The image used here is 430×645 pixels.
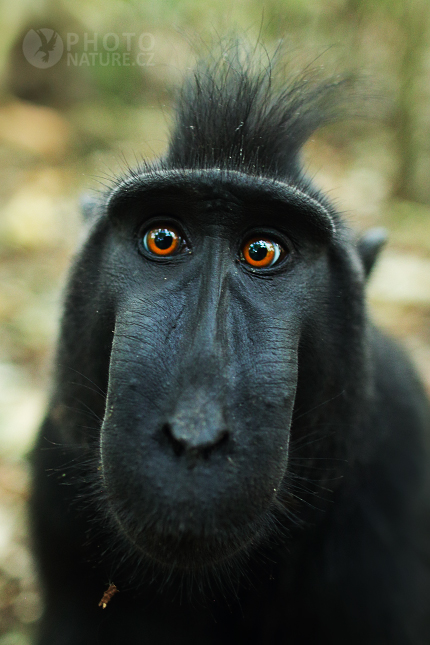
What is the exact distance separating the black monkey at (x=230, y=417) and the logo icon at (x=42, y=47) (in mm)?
10375

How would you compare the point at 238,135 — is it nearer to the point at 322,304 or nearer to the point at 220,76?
the point at 220,76

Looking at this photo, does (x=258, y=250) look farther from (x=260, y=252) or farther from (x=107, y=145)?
(x=107, y=145)

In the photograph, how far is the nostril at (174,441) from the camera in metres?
1.88

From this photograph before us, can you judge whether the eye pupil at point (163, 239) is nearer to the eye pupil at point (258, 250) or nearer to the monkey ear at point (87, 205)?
the eye pupil at point (258, 250)

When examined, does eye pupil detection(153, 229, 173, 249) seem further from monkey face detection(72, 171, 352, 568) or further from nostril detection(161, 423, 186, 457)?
nostril detection(161, 423, 186, 457)

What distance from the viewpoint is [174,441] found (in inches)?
75.1

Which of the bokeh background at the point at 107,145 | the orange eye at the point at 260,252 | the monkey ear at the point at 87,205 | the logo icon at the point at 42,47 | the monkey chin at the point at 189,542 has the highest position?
the logo icon at the point at 42,47

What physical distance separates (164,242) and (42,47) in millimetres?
11305

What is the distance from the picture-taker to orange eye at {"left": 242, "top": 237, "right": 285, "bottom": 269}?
95.4 inches

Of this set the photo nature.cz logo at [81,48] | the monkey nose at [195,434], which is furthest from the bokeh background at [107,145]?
the monkey nose at [195,434]

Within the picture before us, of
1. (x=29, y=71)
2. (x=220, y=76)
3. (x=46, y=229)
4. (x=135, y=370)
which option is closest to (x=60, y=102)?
(x=29, y=71)

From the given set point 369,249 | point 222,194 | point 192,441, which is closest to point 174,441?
point 192,441

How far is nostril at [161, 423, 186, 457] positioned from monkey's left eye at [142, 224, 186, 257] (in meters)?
0.76

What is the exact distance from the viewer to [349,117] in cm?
313
